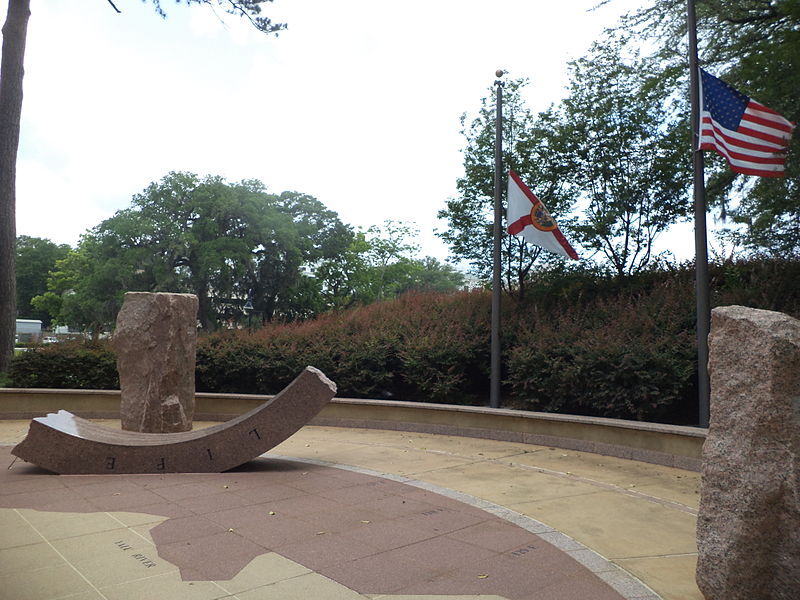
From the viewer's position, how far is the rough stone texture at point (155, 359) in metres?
9.12

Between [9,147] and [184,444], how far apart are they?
37.0 ft

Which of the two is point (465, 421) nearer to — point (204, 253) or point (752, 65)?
point (752, 65)

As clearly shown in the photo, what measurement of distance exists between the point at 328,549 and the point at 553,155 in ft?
39.2

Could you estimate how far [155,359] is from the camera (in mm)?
9117

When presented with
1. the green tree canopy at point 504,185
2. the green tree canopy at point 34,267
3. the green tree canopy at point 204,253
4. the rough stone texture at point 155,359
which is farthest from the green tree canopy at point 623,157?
the green tree canopy at point 34,267

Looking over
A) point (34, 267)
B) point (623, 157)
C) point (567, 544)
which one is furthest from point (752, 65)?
point (34, 267)

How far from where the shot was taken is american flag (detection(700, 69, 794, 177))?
8.72 meters

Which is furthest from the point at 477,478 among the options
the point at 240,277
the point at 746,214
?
the point at 240,277

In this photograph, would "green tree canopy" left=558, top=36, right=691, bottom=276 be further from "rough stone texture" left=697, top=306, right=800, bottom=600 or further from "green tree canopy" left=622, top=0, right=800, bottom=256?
"rough stone texture" left=697, top=306, right=800, bottom=600

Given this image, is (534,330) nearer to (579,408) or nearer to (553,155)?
(579,408)

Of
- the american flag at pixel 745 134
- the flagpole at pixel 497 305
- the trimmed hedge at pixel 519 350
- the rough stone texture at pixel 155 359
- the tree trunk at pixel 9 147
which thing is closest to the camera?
the american flag at pixel 745 134

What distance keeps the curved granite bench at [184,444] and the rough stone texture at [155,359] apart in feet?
5.10

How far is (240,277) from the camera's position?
40.7 metres

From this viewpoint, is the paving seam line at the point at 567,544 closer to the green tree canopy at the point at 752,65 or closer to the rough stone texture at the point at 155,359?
the rough stone texture at the point at 155,359
